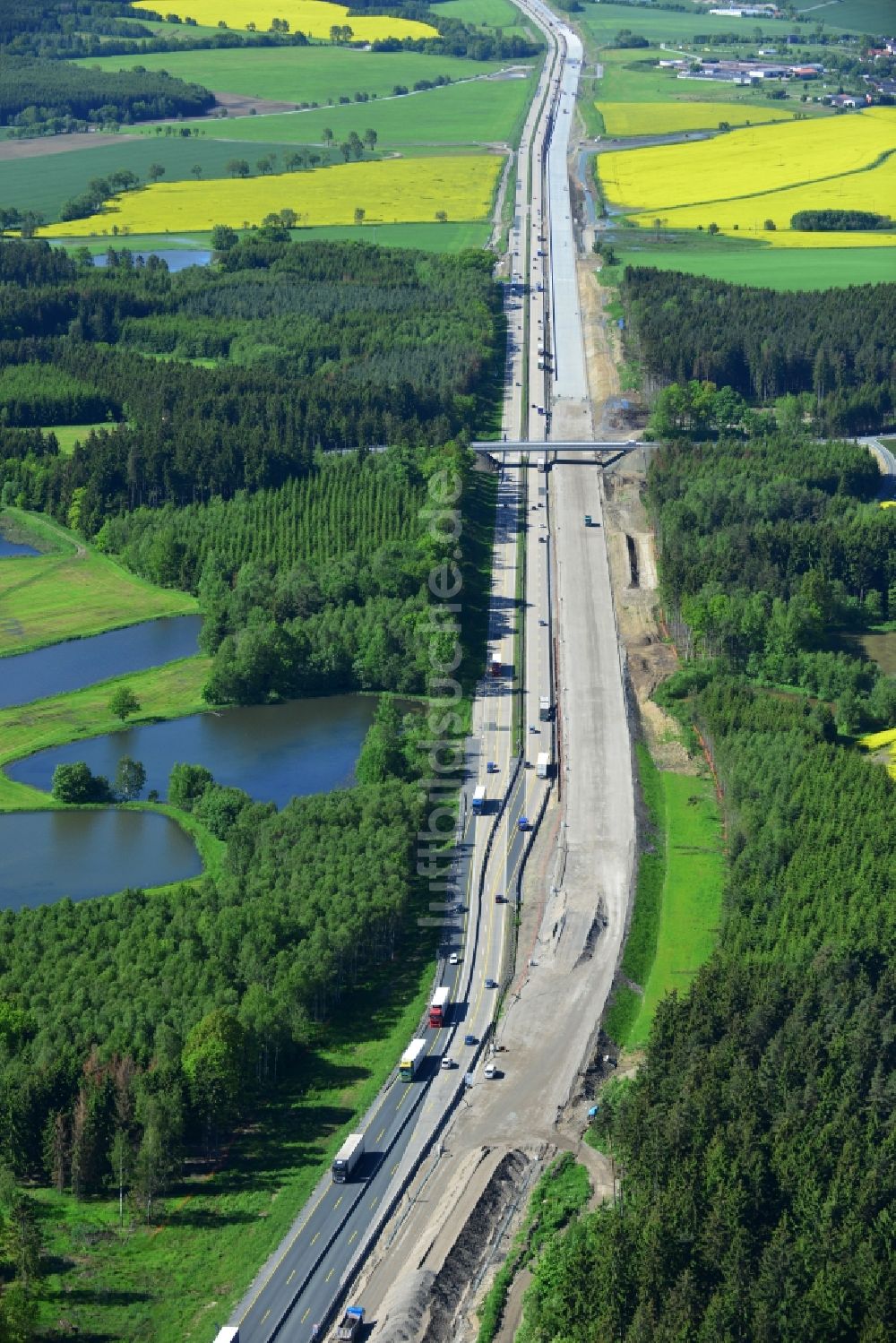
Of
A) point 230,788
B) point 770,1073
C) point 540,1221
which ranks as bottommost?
point 540,1221

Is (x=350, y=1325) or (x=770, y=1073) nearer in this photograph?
(x=350, y=1325)

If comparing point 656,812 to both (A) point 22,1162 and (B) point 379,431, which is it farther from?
(B) point 379,431

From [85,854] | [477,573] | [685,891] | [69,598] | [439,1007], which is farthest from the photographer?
[477,573]

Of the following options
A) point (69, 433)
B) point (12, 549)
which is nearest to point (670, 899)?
point (12, 549)

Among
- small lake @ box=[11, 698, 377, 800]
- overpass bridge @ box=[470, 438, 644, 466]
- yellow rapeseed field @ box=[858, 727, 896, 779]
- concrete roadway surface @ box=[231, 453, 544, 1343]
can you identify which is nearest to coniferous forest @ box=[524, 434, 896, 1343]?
yellow rapeseed field @ box=[858, 727, 896, 779]

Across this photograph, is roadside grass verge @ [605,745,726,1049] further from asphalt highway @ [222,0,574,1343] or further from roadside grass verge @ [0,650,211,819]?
roadside grass verge @ [0,650,211,819]

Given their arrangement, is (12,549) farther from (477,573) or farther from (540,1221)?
(540,1221)

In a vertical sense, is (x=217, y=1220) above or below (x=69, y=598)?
below
